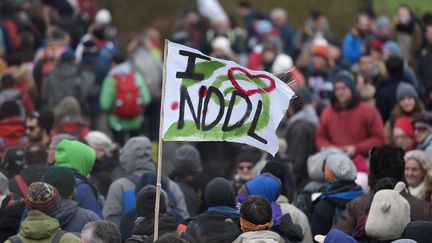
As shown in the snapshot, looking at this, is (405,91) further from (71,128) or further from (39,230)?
(39,230)

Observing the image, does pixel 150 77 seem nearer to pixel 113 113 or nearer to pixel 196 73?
pixel 113 113

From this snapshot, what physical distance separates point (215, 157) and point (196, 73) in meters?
6.30

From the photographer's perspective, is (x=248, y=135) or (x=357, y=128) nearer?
(x=248, y=135)

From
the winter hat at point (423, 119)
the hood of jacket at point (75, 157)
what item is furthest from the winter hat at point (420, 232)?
the winter hat at point (423, 119)

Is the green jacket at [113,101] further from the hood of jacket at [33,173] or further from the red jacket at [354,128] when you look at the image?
the hood of jacket at [33,173]

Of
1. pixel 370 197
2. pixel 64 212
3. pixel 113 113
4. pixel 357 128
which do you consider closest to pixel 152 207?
pixel 64 212

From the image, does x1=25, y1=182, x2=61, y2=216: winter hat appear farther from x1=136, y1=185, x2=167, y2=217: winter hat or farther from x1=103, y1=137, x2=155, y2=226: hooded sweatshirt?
x1=103, y1=137, x2=155, y2=226: hooded sweatshirt

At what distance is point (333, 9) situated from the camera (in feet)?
83.0

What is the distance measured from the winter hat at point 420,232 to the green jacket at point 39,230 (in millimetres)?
2532

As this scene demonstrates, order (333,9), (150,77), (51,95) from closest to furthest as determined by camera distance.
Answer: (51,95) < (150,77) < (333,9)

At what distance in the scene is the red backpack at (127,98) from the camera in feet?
58.6

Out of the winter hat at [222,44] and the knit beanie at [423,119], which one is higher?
the winter hat at [222,44]

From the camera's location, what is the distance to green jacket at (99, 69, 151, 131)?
1788 centimetres

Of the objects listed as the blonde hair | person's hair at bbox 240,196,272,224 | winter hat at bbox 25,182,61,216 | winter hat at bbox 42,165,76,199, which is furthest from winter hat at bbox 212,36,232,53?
winter hat at bbox 25,182,61,216
